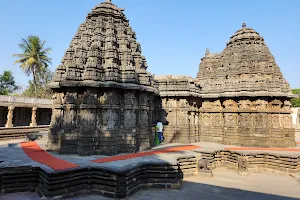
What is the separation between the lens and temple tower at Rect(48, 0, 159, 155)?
31.9 feet

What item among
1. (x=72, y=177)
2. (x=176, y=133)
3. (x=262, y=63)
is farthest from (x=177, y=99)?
(x=72, y=177)

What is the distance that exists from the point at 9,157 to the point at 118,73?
650 centimetres

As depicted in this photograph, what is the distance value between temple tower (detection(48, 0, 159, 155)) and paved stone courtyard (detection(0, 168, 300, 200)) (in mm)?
3250

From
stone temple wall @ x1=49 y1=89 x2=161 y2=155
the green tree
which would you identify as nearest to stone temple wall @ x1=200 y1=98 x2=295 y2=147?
stone temple wall @ x1=49 y1=89 x2=161 y2=155

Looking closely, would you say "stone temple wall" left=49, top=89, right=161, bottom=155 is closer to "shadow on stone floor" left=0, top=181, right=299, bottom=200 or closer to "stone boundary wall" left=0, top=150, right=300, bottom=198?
"stone boundary wall" left=0, top=150, right=300, bottom=198

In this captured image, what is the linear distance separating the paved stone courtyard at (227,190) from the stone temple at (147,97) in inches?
129

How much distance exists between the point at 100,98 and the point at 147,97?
10.2 ft

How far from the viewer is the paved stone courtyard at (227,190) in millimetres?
6816

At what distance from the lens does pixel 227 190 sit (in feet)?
25.0

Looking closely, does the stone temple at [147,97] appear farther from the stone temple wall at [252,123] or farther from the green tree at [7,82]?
the green tree at [7,82]

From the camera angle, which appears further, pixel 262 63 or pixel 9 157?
pixel 262 63

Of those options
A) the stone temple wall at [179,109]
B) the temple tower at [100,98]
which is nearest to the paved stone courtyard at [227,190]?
the temple tower at [100,98]

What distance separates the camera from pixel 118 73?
1048 cm

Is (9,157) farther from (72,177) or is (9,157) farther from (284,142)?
(284,142)
